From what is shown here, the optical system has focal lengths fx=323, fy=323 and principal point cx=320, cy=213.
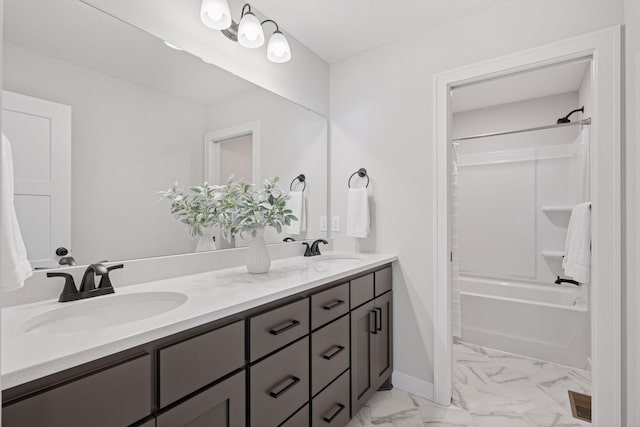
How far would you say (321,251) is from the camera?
2.41 metres

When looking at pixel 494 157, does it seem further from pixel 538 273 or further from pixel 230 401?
pixel 230 401

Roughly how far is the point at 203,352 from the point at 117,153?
895 millimetres

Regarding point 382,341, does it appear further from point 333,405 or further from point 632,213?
point 632,213

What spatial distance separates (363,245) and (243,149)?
1.09 metres

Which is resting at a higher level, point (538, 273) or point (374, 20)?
point (374, 20)

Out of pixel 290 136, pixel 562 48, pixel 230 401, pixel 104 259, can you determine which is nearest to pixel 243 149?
pixel 290 136

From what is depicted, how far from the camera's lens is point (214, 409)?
3.28 feet

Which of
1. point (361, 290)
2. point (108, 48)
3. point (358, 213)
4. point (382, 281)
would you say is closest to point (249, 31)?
point (108, 48)

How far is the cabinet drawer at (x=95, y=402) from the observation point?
0.65m

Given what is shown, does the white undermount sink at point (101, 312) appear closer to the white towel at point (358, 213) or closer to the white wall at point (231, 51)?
the white wall at point (231, 51)

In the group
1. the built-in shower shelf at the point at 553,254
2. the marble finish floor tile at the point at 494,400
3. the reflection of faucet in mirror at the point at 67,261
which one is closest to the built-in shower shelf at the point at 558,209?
the built-in shower shelf at the point at 553,254

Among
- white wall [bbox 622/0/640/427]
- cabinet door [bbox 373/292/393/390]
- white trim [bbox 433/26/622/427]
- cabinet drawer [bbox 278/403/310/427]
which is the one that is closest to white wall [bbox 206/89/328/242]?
cabinet door [bbox 373/292/393/390]


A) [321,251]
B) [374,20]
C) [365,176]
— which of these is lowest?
[321,251]

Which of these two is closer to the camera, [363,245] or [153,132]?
[153,132]
